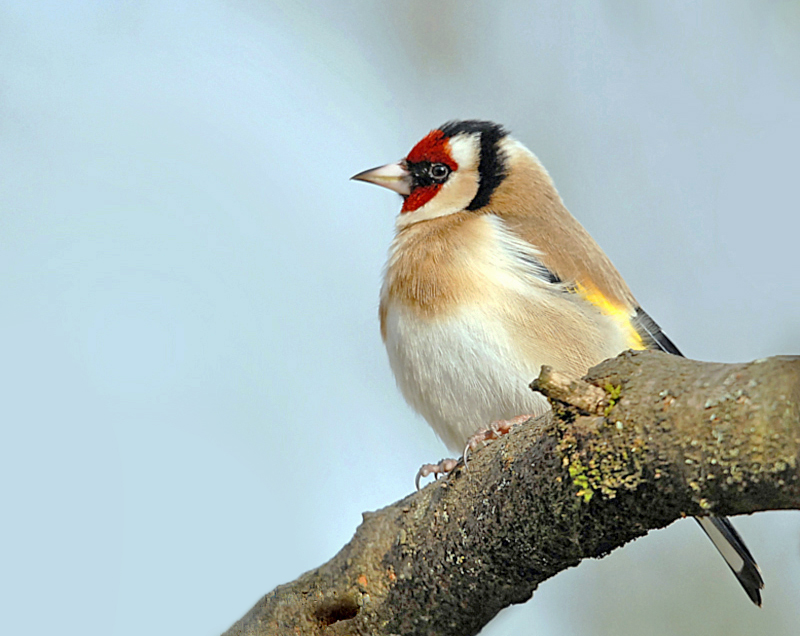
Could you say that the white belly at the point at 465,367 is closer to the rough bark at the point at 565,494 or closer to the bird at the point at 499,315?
the bird at the point at 499,315

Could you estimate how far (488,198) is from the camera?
385 cm

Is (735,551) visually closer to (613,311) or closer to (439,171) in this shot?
(613,311)

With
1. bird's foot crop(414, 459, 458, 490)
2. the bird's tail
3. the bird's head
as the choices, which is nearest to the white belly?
bird's foot crop(414, 459, 458, 490)

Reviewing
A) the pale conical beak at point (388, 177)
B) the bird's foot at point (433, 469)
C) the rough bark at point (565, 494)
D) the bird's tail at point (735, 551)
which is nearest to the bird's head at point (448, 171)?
the pale conical beak at point (388, 177)

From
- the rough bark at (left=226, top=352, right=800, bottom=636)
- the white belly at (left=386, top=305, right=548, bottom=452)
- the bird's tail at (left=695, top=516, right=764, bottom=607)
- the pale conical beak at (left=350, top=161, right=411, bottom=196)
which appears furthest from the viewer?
the pale conical beak at (left=350, top=161, right=411, bottom=196)

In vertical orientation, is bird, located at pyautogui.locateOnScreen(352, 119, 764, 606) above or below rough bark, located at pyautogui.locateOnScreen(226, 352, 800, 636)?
above

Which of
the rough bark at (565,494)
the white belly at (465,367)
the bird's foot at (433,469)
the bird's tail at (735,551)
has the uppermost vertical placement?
the white belly at (465,367)

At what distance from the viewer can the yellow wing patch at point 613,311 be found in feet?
10.9

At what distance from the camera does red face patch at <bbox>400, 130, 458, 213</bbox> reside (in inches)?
157

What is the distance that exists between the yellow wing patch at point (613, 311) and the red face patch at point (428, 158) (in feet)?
3.06

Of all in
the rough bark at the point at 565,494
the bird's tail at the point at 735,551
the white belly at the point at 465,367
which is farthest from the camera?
the white belly at the point at 465,367

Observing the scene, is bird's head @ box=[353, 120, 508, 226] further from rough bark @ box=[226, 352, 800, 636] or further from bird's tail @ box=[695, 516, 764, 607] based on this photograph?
rough bark @ box=[226, 352, 800, 636]

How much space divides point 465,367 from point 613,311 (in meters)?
0.64

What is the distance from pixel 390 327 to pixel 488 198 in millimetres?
838
